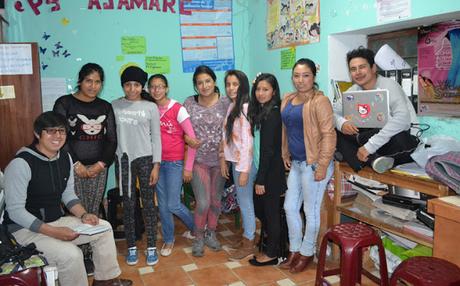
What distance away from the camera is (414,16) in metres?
2.15

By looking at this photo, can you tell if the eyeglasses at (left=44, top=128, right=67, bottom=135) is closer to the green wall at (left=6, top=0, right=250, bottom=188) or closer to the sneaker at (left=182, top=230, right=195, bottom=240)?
the sneaker at (left=182, top=230, right=195, bottom=240)

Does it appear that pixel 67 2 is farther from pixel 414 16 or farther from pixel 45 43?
pixel 414 16

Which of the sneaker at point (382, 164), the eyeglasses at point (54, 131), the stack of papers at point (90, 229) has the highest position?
the eyeglasses at point (54, 131)

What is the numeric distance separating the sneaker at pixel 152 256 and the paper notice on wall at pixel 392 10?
2.09m

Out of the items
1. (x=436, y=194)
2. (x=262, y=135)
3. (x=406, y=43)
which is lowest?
(x=436, y=194)

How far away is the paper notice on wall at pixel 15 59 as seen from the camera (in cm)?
273

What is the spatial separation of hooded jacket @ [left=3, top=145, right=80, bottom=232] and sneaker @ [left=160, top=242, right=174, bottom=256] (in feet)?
2.76

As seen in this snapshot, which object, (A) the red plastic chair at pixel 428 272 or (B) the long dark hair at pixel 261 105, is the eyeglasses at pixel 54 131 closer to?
(B) the long dark hair at pixel 261 105

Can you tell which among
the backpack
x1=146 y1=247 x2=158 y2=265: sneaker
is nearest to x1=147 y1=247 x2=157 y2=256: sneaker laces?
x1=146 y1=247 x2=158 y2=265: sneaker

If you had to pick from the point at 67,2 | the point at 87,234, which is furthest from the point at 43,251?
the point at 67,2

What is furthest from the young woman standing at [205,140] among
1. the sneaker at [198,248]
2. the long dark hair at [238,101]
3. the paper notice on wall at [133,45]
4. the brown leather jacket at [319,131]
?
the paper notice on wall at [133,45]

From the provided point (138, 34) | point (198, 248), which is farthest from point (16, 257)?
point (138, 34)

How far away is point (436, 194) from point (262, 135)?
1008 millimetres

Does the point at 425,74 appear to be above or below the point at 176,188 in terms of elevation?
above
